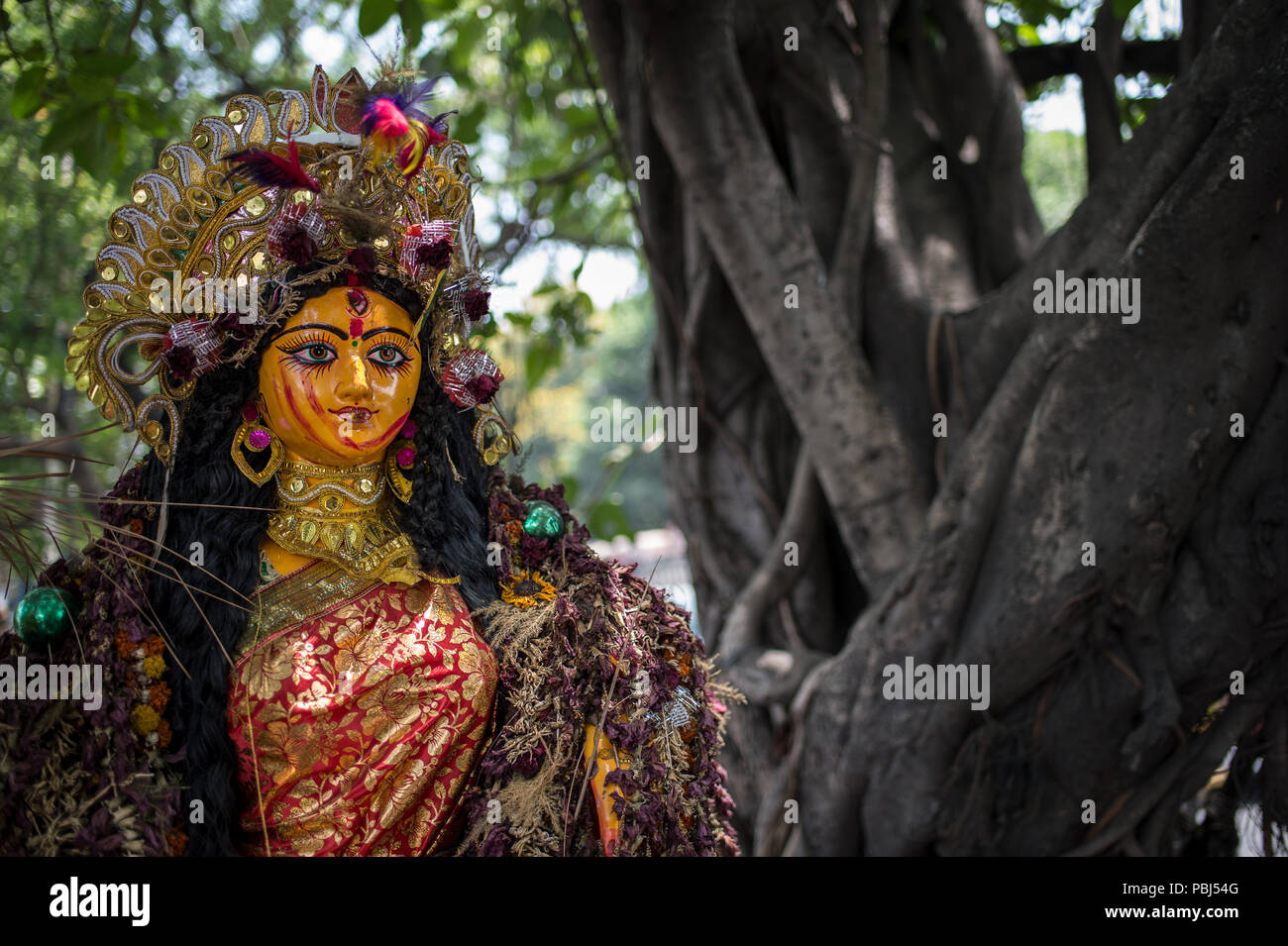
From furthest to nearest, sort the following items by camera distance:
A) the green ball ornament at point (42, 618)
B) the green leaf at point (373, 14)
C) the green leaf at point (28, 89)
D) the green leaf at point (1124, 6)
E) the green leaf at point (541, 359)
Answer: the green leaf at point (541, 359), the green leaf at point (1124, 6), the green leaf at point (373, 14), the green leaf at point (28, 89), the green ball ornament at point (42, 618)

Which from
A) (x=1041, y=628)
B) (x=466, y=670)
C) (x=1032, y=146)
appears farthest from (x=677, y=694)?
(x=1032, y=146)

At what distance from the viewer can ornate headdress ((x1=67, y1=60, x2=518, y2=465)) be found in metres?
1.82

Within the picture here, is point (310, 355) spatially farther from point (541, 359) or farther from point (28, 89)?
point (541, 359)

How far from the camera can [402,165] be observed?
1902 millimetres

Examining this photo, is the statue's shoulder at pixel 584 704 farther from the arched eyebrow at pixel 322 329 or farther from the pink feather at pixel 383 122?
the pink feather at pixel 383 122

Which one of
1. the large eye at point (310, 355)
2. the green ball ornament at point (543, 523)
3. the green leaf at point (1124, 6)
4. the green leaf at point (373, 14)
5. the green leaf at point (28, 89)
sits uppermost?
the green leaf at point (1124, 6)

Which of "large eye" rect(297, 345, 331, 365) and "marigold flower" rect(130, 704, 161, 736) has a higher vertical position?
"large eye" rect(297, 345, 331, 365)

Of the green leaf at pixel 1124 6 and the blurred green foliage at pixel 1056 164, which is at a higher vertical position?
the blurred green foliage at pixel 1056 164

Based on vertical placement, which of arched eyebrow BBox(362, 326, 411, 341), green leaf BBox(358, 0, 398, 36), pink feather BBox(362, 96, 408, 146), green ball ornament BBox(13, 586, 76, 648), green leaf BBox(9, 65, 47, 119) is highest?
green leaf BBox(358, 0, 398, 36)

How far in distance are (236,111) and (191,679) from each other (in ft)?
3.21

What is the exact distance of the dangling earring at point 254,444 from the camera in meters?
1.88

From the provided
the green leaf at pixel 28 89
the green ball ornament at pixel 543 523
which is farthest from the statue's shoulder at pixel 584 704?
the green leaf at pixel 28 89

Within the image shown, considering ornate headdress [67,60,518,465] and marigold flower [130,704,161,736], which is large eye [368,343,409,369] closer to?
ornate headdress [67,60,518,465]

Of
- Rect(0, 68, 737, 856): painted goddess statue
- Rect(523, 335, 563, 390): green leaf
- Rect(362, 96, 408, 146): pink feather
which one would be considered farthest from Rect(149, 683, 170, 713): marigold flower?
Rect(523, 335, 563, 390): green leaf
